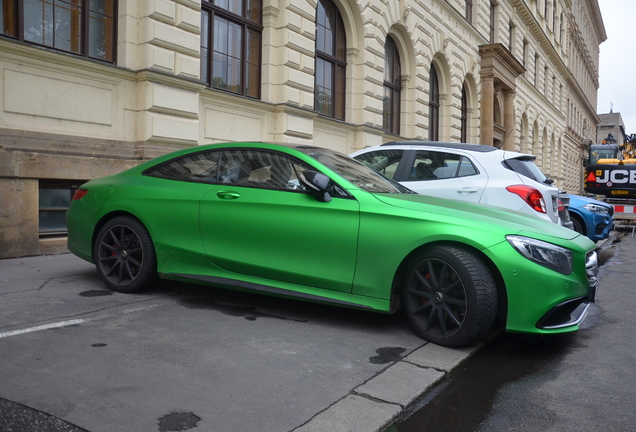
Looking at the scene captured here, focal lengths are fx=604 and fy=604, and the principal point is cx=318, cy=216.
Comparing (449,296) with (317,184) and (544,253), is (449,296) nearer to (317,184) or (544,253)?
(544,253)

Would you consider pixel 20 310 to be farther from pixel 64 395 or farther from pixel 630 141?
pixel 630 141

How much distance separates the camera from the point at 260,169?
4.89 metres

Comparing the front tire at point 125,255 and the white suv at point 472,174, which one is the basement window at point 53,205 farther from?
the white suv at point 472,174

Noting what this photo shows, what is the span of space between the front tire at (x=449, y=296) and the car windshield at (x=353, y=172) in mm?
795

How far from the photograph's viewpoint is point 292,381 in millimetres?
3303

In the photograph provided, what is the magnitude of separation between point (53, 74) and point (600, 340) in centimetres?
719

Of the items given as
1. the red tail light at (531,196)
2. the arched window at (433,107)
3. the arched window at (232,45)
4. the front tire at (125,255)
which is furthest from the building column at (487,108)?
the front tire at (125,255)

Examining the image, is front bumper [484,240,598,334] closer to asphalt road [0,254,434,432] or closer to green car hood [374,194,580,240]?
green car hood [374,194,580,240]

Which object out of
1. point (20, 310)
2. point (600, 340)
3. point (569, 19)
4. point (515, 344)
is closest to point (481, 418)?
point (515, 344)

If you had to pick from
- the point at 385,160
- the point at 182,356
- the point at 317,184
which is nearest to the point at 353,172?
the point at 317,184

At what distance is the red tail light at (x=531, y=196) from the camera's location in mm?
6914

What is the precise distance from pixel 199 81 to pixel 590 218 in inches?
287

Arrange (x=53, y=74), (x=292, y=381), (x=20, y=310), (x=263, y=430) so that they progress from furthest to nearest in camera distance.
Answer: (x=53, y=74) → (x=20, y=310) → (x=292, y=381) → (x=263, y=430)

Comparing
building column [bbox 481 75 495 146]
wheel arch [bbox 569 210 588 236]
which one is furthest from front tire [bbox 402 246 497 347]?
building column [bbox 481 75 495 146]
